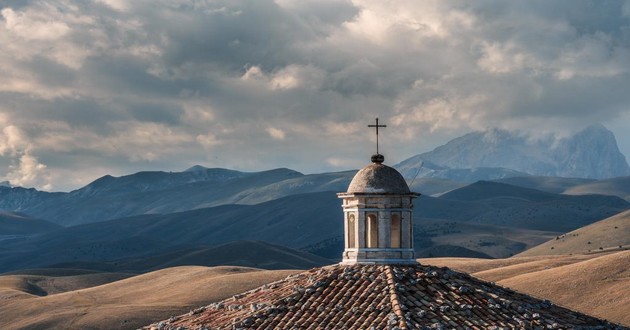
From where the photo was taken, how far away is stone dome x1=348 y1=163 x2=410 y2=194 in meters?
26.7

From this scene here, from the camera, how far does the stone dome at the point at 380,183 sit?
87.5ft

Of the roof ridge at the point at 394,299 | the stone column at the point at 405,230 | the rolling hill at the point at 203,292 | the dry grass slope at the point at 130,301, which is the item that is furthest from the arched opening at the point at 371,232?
the dry grass slope at the point at 130,301

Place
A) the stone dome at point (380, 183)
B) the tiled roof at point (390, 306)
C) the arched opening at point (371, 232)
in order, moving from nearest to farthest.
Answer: the tiled roof at point (390, 306) < the stone dome at point (380, 183) < the arched opening at point (371, 232)

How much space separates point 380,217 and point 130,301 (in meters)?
106

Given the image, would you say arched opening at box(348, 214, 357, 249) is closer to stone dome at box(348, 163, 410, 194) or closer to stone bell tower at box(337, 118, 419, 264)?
stone bell tower at box(337, 118, 419, 264)

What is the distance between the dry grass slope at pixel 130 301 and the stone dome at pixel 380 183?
7421 cm

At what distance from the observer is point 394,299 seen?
78.8 feet

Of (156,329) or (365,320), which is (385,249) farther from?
(156,329)

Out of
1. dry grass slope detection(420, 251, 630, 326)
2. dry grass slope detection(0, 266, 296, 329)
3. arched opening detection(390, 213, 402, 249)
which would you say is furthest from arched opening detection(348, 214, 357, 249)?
dry grass slope detection(0, 266, 296, 329)

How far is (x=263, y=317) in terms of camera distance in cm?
2489

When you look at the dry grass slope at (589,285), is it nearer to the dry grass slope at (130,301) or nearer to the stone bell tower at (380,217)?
the dry grass slope at (130,301)

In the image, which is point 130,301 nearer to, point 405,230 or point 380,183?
point 405,230

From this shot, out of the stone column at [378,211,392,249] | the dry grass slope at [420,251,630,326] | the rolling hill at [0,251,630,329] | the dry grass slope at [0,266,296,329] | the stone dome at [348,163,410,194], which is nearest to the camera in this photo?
the stone dome at [348,163,410,194]

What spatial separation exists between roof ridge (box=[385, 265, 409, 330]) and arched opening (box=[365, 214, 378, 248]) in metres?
0.97
